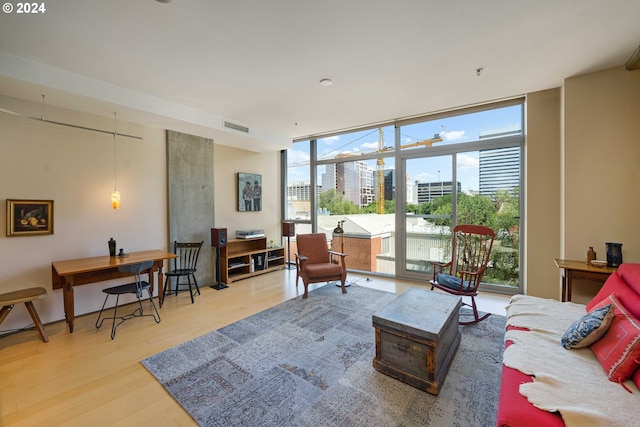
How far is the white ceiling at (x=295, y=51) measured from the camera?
207 centimetres

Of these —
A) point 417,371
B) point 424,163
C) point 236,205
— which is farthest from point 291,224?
point 417,371

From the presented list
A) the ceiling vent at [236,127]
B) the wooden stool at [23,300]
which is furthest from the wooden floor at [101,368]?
the ceiling vent at [236,127]

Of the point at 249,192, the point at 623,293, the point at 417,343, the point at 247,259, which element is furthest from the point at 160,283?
the point at 623,293

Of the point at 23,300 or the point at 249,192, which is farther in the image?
the point at 249,192

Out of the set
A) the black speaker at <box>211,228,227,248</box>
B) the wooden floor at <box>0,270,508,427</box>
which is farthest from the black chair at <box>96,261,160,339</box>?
the black speaker at <box>211,228,227,248</box>

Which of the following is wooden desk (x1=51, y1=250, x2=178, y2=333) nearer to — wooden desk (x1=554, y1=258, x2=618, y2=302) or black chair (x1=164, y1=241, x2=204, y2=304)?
black chair (x1=164, y1=241, x2=204, y2=304)

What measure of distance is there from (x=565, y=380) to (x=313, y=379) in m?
1.66

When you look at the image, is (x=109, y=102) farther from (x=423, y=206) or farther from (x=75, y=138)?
(x=423, y=206)

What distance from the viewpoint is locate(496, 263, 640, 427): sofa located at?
1.23m

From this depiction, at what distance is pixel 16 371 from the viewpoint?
234 cm

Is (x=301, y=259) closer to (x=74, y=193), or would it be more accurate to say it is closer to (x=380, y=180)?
(x=380, y=180)

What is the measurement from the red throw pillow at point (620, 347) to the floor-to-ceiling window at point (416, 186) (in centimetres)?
262

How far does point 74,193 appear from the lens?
3.44 metres

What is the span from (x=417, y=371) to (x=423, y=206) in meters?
3.22
